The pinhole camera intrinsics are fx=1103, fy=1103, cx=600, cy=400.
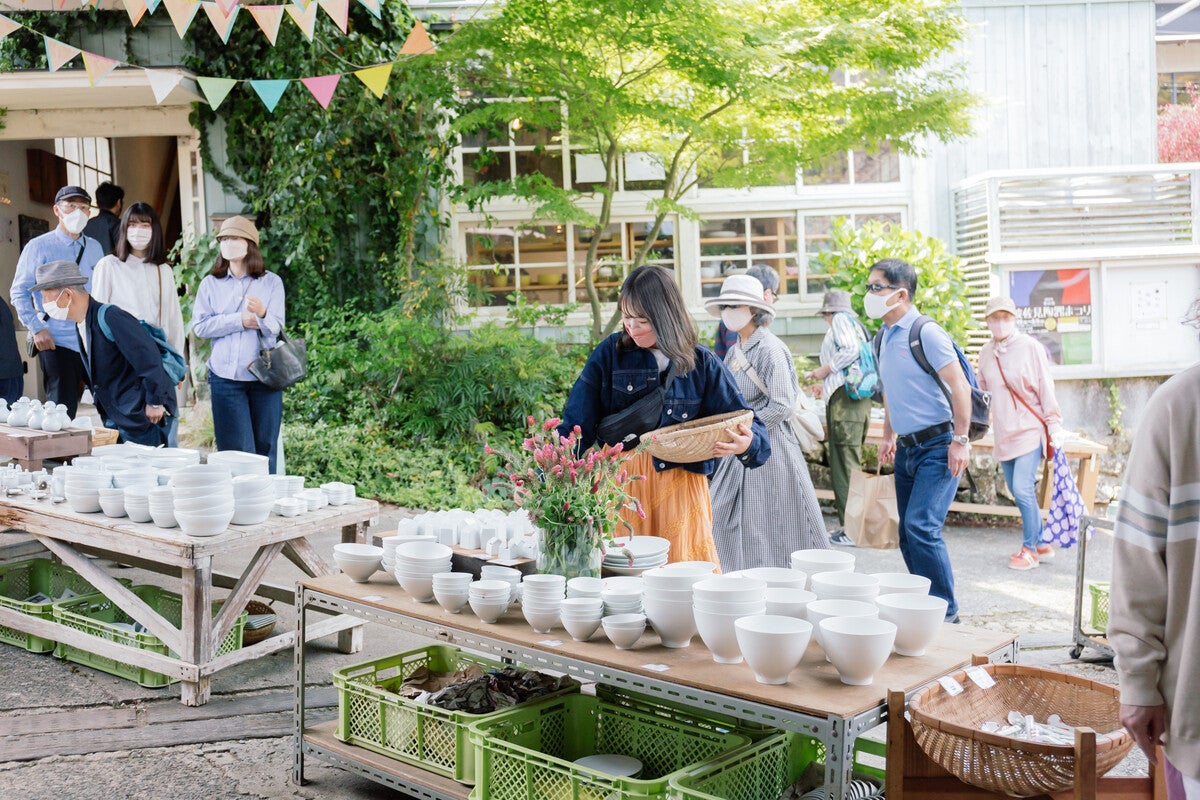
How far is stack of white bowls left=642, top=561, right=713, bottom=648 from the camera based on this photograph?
2877mm

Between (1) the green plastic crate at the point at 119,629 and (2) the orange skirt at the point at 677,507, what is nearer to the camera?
(2) the orange skirt at the point at 677,507

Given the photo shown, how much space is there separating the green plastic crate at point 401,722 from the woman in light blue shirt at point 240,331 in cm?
303

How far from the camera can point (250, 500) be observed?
14.8 feet

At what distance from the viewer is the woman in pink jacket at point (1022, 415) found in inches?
287

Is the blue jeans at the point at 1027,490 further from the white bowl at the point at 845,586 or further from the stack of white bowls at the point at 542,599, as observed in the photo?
the stack of white bowls at the point at 542,599

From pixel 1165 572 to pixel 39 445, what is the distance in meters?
5.13

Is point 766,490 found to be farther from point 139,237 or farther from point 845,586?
point 139,237

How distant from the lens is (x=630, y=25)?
7.91m

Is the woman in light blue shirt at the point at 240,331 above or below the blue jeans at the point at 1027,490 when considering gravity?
above

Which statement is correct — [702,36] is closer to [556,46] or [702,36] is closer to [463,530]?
[556,46]

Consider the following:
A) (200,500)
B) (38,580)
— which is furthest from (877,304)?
(38,580)

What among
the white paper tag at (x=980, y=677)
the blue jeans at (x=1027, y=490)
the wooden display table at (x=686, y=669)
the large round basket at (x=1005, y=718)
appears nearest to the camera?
the large round basket at (x=1005, y=718)

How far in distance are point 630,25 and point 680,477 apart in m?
4.77

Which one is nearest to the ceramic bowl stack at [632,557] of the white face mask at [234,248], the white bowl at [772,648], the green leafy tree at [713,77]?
the white bowl at [772,648]
